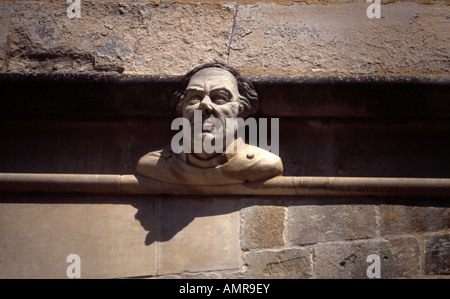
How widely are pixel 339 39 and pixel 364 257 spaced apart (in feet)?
4.33

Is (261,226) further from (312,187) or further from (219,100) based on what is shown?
(219,100)

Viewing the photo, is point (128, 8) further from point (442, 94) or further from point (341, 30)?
point (442, 94)

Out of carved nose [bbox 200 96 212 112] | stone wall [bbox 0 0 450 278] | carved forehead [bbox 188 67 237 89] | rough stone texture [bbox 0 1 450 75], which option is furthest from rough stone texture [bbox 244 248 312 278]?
rough stone texture [bbox 0 1 450 75]

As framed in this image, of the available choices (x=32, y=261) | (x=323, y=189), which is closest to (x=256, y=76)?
(x=323, y=189)

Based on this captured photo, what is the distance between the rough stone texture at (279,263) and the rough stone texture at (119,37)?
3.85 feet

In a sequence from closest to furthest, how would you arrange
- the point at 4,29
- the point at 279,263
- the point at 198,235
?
the point at 279,263
the point at 198,235
the point at 4,29

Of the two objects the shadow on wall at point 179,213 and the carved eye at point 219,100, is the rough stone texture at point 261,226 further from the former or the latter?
the carved eye at point 219,100

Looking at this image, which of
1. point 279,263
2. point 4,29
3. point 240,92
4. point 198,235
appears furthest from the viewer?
point 4,29

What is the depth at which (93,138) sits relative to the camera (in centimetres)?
451

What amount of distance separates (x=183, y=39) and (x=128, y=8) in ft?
1.30

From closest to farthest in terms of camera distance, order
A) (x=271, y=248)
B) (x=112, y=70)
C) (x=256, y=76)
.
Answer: (x=271, y=248) → (x=256, y=76) → (x=112, y=70)

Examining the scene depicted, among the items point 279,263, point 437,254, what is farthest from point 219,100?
point 437,254

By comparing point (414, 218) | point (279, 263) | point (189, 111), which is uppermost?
point (189, 111)

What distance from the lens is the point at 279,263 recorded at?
410 centimetres
